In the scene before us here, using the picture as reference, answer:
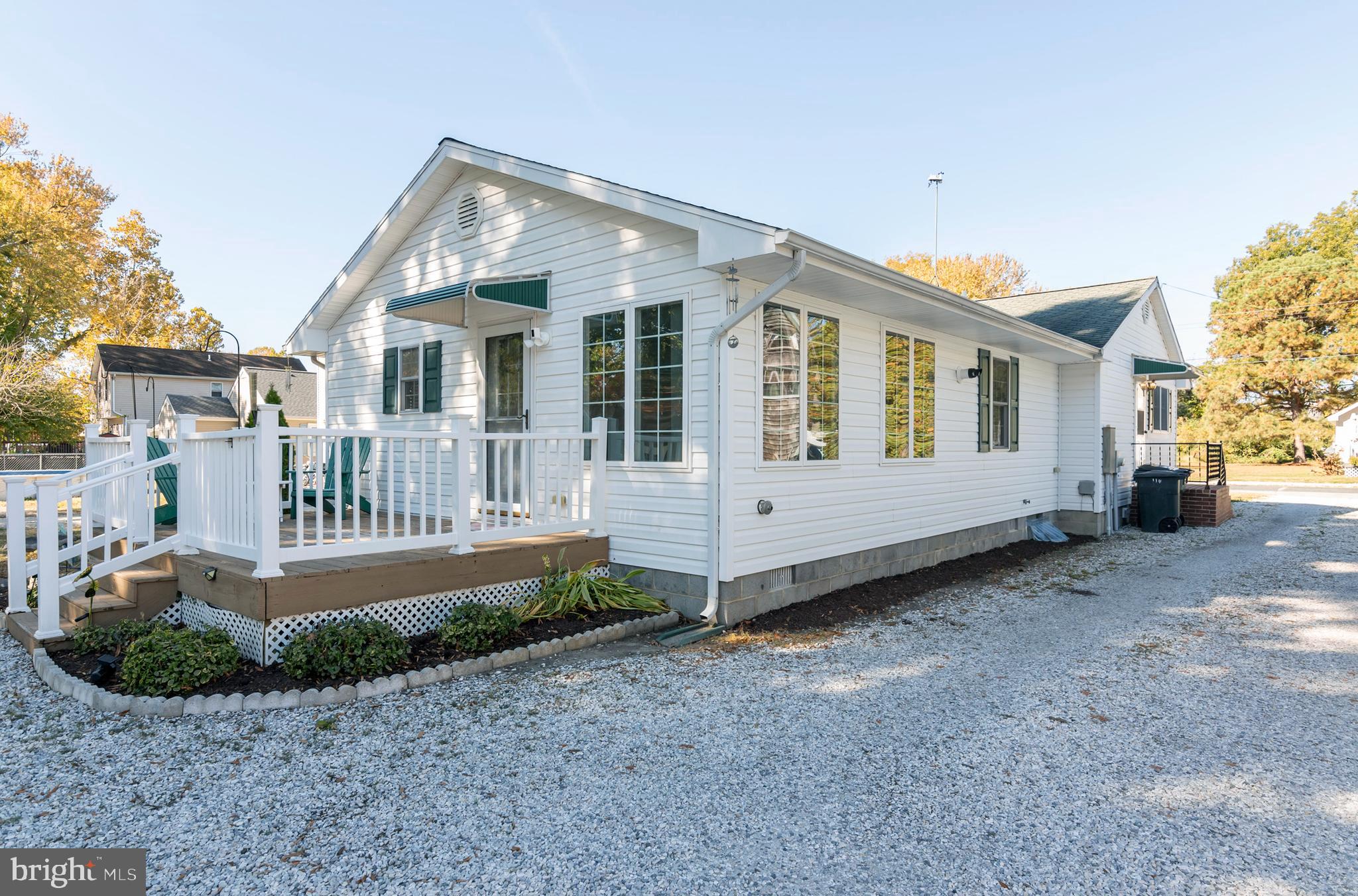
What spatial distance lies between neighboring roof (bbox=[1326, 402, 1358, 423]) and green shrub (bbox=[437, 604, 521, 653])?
119 ft

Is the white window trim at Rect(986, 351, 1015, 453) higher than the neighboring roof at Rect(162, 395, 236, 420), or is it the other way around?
the neighboring roof at Rect(162, 395, 236, 420)

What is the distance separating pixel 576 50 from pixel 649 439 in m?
11.0

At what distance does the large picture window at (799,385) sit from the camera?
586 cm

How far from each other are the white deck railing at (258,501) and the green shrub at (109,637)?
230 millimetres

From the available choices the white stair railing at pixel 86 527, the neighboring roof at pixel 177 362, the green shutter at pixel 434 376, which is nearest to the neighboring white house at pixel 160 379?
the neighboring roof at pixel 177 362

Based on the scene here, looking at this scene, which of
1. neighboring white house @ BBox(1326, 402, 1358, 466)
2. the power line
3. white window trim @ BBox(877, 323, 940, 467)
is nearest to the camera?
white window trim @ BBox(877, 323, 940, 467)

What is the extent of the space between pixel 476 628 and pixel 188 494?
8.09ft

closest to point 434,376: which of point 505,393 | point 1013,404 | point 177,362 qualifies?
point 505,393

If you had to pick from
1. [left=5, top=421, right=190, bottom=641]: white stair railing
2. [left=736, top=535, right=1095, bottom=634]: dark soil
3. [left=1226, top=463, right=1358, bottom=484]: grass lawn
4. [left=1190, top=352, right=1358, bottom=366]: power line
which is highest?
[left=1190, top=352, right=1358, bottom=366]: power line

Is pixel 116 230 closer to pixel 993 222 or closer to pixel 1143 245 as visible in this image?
pixel 993 222

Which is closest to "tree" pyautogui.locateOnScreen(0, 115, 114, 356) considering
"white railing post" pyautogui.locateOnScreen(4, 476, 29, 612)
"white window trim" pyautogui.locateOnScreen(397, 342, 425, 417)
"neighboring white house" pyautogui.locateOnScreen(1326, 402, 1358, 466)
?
"white window trim" pyautogui.locateOnScreen(397, 342, 425, 417)

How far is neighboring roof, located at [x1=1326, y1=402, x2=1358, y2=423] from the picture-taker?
28.5 metres

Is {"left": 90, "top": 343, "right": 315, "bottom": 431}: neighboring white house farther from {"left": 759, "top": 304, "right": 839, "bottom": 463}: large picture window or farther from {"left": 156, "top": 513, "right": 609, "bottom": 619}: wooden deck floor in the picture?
{"left": 759, "top": 304, "right": 839, "bottom": 463}: large picture window

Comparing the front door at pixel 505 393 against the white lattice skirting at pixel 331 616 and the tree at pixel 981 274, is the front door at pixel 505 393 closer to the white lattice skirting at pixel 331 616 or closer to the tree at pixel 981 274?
the white lattice skirting at pixel 331 616
